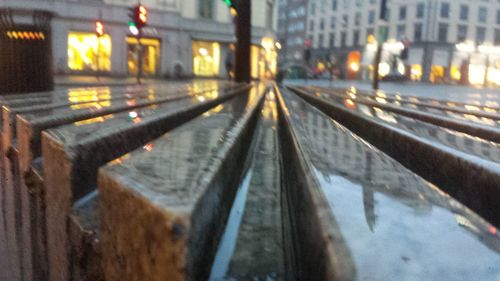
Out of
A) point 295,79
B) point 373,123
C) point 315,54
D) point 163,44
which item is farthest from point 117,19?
point 315,54

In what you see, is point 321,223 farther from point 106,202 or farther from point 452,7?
point 452,7

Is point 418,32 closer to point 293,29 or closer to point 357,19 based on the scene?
point 357,19

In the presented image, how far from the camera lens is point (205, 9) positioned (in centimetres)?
3150

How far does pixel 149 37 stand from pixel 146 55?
1.13 m

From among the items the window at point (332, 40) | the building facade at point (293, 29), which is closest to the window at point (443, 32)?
the window at point (332, 40)

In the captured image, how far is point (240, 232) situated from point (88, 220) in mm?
314

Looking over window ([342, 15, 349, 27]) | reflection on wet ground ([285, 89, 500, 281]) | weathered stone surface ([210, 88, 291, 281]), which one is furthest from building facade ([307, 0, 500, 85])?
reflection on wet ground ([285, 89, 500, 281])

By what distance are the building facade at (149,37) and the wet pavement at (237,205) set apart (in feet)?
78.0

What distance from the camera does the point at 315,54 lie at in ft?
223

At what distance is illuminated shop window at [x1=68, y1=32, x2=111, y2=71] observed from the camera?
27.3m

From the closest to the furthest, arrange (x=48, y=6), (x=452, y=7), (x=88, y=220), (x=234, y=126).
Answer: (x=88, y=220)
(x=234, y=126)
(x=48, y=6)
(x=452, y=7)

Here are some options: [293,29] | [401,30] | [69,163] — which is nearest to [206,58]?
[401,30]

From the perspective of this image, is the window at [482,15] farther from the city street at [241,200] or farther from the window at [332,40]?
the city street at [241,200]

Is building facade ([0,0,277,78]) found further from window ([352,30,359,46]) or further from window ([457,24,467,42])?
window ([352,30,359,46])
